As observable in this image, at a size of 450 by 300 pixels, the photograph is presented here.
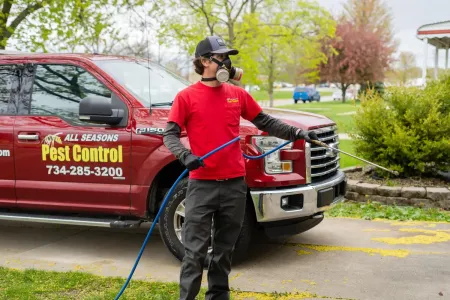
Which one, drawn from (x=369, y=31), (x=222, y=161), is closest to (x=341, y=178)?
(x=222, y=161)

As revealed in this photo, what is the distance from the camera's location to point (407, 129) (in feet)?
25.9

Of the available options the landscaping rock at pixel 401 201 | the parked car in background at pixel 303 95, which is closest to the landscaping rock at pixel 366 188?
the landscaping rock at pixel 401 201

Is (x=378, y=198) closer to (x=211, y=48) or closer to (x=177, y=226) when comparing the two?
(x=177, y=226)

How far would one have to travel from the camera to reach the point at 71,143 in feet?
18.2

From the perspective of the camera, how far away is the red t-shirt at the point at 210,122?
3.86 metres

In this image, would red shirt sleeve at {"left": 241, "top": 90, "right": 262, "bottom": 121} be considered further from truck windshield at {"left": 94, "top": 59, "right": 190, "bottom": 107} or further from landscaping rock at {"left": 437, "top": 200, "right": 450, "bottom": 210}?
landscaping rock at {"left": 437, "top": 200, "right": 450, "bottom": 210}

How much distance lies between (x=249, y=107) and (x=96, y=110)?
5.29ft

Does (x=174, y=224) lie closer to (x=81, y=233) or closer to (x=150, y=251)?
(x=150, y=251)

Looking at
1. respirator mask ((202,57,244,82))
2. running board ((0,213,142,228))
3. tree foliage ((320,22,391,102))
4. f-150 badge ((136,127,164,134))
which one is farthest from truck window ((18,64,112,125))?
tree foliage ((320,22,391,102))

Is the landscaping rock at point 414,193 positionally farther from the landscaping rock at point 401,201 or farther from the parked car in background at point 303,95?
the parked car in background at point 303,95

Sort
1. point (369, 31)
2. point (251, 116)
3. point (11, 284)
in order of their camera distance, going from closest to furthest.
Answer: point (251, 116)
point (11, 284)
point (369, 31)

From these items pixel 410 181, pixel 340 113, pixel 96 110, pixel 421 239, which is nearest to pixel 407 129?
pixel 410 181

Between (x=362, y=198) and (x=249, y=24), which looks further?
(x=249, y=24)

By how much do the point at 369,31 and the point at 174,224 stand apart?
53399 mm
